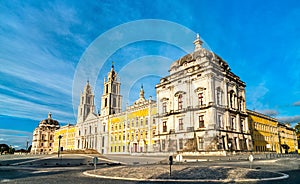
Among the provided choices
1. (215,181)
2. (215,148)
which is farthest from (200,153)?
(215,181)

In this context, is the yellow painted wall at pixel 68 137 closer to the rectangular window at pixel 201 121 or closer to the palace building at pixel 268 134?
the rectangular window at pixel 201 121

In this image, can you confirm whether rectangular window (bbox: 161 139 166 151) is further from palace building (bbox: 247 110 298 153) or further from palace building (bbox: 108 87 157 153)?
palace building (bbox: 247 110 298 153)

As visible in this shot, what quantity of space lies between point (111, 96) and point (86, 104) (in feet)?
82.3

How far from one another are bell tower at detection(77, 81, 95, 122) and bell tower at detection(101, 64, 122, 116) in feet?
66.0

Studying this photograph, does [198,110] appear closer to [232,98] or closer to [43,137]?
[232,98]

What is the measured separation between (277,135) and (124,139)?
4244 cm

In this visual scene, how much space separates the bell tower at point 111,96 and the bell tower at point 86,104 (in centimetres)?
2011

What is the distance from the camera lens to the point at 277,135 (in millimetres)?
64625

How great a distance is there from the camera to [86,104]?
317ft

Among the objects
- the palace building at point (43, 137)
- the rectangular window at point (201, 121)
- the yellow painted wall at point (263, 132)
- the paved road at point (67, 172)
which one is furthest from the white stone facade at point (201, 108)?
the palace building at point (43, 137)

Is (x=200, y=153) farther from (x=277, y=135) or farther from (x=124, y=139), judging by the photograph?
(x=277, y=135)

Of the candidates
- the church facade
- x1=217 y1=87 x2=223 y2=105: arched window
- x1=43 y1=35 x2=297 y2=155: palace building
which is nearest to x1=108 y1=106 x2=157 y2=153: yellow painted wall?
x1=43 y1=35 x2=297 y2=155: palace building

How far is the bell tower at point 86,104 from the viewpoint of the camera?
95562 millimetres

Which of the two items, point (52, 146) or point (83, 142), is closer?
point (83, 142)
